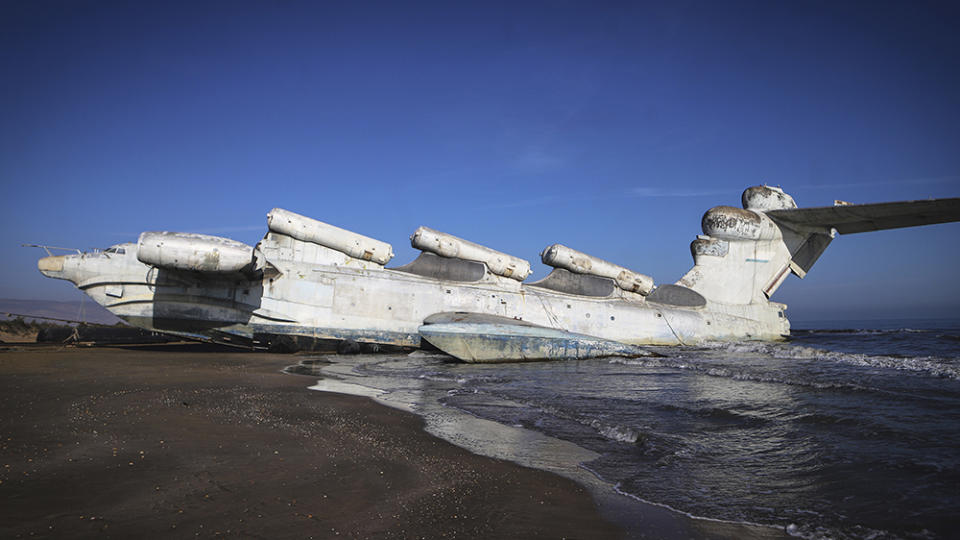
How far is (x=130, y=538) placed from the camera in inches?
101

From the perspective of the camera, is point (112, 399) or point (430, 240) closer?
point (112, 399)

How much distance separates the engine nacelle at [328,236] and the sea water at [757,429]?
A: 172 inches

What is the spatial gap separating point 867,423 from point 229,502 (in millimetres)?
5750

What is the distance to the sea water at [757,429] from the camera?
315cm

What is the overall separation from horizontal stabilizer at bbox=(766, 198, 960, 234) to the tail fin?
0.20 ft

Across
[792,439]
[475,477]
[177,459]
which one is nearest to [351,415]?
[177,459]

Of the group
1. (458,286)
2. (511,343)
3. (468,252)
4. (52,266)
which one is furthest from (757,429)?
(52,266)

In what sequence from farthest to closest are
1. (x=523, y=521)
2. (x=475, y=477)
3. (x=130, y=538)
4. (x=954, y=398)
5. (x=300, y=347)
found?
(x=300, y=347) < (x=954, y=398) < (x=475, y=477) < (x=523, y=521) < (x=130, y=538)

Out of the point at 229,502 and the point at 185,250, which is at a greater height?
the point at 185,250

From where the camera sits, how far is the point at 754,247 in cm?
1658

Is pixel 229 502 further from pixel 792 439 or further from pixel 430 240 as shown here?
pixel 430 240

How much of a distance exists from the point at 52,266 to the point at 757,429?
14.3 metres

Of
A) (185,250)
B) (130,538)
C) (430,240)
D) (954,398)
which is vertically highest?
(430,240)

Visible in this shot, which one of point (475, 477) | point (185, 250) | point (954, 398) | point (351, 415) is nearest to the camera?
point (475, 477)
